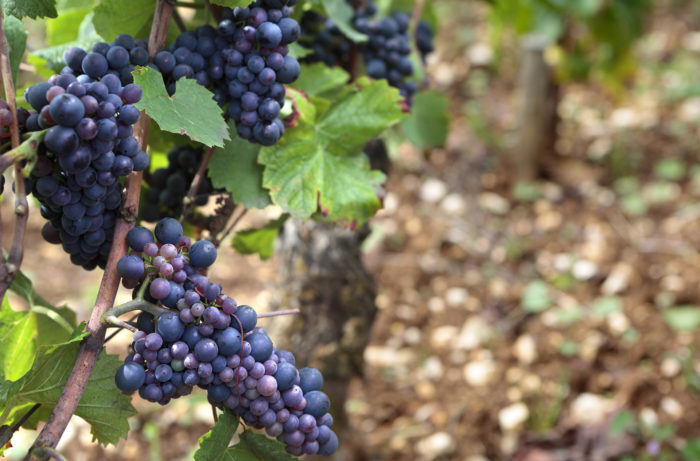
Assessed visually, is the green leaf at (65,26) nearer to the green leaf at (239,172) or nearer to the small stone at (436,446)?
the green leaf at (239,172)

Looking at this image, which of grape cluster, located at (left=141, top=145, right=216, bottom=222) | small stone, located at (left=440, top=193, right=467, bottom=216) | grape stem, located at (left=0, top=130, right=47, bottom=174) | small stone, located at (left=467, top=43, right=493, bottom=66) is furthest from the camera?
small stone, located at (left=467, top=43, right=493, bottom=66)

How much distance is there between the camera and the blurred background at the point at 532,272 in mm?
2398

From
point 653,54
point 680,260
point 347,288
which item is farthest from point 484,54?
point 347,288

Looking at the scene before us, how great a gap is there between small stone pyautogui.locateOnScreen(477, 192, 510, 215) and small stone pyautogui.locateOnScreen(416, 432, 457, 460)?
1589mm

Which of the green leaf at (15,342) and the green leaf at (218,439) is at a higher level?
the green leaf at (218,439)

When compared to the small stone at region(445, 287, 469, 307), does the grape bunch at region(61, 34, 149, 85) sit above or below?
above

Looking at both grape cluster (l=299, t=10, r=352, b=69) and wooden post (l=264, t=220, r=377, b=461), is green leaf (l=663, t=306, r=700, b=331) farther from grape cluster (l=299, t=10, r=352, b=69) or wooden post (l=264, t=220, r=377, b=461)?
grape cluster (l=299, t=10, r=352, b=69)

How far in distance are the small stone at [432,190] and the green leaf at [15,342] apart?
118 inches

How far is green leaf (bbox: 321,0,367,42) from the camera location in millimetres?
1144

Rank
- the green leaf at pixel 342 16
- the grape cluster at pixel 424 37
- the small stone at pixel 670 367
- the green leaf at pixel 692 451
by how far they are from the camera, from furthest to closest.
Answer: the small stone at pixel 670 367 → the green leaf at pixel 692 451 → the grape cluster at pixel 424 37 → the green leaf at pixel 342 16

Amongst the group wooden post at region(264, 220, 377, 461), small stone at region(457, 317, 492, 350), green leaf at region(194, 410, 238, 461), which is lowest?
small stone at region(457, 317, 492, 350)

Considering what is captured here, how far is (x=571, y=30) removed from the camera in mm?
3762

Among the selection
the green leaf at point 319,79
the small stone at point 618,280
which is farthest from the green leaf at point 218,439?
the small stone at point 618,280

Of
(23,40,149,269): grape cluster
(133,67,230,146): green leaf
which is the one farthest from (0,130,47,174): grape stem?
(133,67,230,146): green leaf
